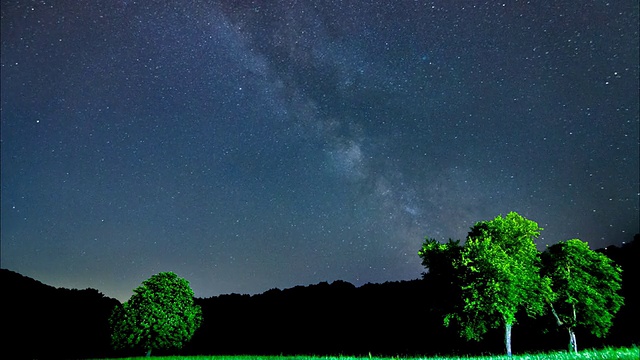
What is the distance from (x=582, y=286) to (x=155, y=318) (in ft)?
140

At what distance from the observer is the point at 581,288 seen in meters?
36.6

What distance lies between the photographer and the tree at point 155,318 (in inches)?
1479

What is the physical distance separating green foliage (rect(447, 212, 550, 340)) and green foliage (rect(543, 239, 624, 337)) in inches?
103

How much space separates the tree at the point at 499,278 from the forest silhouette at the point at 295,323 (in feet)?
37.9

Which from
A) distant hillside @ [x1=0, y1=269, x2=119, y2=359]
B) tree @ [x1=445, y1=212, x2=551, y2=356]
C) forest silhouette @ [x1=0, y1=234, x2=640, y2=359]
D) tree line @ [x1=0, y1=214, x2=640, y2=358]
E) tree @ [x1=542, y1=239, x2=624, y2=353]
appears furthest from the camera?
distant hillside @ [x1=0, y1=269, x2=119, y2=359]

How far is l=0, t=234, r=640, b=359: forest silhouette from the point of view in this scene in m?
48.8

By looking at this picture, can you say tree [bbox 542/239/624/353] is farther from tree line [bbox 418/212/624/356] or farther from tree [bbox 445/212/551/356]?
tree [bbox 445/212/551/356]

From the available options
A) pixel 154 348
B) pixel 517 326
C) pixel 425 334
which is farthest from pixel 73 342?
pixel 517 326

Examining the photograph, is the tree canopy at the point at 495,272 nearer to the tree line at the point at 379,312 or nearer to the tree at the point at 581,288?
the tree line at the point at 379,312

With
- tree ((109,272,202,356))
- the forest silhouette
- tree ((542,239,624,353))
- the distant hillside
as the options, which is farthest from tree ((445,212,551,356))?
the distant hillside

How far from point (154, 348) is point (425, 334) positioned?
1506 inches

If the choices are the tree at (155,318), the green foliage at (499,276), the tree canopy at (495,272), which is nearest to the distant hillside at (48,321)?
the tree at (155,318)

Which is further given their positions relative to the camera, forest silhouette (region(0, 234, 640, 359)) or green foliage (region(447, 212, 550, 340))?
forest silhouette (region(0, 234, 640, 359))

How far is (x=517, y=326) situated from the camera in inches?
1889
